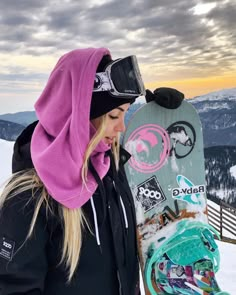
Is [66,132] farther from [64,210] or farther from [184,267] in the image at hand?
[184,267]

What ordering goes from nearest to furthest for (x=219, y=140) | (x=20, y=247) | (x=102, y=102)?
(x=20, y=247), (x=102, y=102), (x=219, y=140)

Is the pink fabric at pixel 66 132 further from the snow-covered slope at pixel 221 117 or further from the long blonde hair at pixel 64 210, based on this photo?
the snow-covered slope at pixel 221 117

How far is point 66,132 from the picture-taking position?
40.4 inches

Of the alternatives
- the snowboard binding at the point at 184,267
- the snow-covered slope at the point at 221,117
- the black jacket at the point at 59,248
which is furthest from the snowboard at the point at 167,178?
the snow-covered slope at the point at 221,117

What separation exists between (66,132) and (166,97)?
3.07ft

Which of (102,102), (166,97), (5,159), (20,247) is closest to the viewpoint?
(20,247)

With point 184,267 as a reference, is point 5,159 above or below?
below

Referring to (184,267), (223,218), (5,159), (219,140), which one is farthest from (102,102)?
(219,140)

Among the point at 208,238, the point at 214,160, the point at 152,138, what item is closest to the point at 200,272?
the point at 208,238

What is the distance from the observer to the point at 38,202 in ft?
3.27

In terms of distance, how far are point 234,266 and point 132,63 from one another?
4.18m

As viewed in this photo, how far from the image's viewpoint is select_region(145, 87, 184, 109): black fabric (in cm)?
181

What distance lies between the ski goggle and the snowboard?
0.69m

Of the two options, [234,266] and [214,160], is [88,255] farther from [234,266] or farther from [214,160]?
[214,160]
